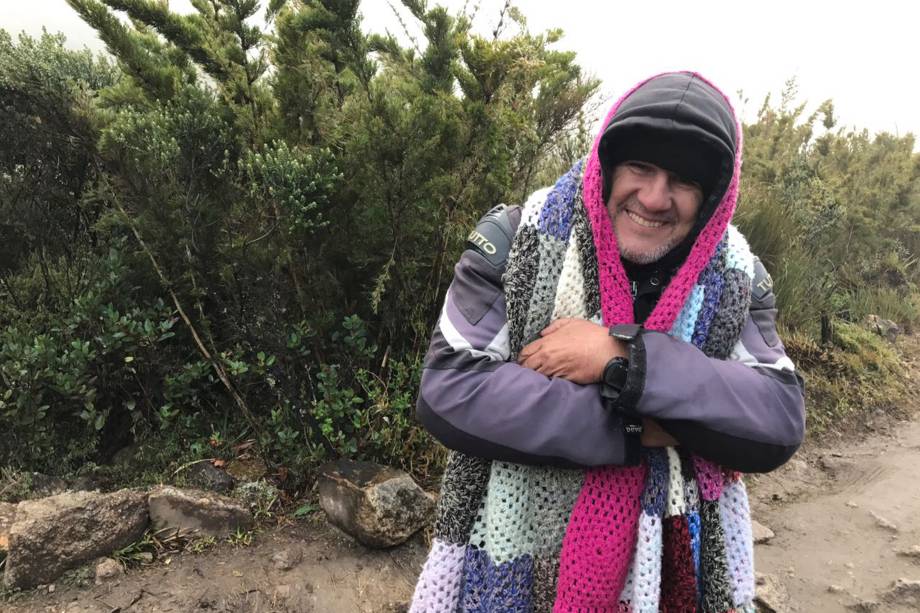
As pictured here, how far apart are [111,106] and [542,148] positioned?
2421 millimetres

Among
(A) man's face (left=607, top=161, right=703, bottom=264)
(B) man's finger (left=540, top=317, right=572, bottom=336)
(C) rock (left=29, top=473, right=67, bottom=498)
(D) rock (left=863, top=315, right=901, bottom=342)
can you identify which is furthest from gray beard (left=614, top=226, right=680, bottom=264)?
(D) rock (left=863, top=315, right=901, bottom=342)

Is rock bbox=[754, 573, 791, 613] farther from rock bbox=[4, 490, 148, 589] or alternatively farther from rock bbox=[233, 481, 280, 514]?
rock bbox=[4, 490, 148, 589]

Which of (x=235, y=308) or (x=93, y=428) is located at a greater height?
(x=235, y=308)

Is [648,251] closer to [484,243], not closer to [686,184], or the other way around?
[686,184]

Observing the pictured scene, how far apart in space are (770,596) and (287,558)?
2.31 m

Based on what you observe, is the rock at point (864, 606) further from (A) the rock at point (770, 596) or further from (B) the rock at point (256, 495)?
(B) the rock at point (256, 495)

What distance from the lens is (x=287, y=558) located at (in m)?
2.59

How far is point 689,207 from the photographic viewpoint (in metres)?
1.48

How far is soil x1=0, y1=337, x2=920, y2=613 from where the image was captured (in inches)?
Answer: 93.0

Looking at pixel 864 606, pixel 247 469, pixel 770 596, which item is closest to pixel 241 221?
pixel 247 469

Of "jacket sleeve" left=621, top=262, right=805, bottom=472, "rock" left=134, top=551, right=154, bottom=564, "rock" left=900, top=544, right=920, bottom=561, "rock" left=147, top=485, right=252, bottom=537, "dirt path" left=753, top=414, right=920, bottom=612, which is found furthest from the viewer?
"rock" left=900, top=544, right=920, bottom=561

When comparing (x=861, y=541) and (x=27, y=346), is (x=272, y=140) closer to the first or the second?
(x=27, y=346)

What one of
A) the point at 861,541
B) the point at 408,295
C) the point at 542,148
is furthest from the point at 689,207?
the point at 861,541

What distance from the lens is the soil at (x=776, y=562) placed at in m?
2.36
